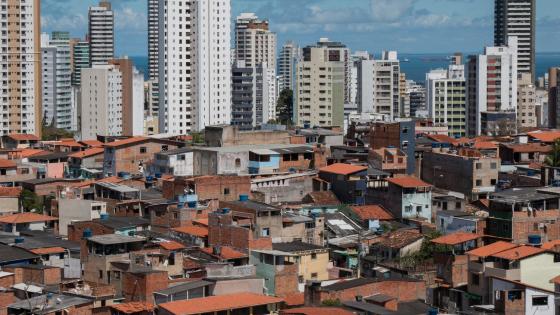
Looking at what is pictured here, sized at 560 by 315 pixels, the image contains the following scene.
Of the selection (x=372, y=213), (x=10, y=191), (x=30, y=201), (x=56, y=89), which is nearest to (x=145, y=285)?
(x=372, y=213)

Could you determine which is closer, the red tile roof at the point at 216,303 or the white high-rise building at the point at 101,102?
the red tile roof at the point at 216,303

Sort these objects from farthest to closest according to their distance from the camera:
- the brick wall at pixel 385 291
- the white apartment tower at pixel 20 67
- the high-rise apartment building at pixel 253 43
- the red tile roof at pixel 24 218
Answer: the high-rise apartment building at pixel 253 43 → the white apartment tower at pixel 20 67 → the red tile roof at pixel 24 218 → the brick wall at pixel 385 291

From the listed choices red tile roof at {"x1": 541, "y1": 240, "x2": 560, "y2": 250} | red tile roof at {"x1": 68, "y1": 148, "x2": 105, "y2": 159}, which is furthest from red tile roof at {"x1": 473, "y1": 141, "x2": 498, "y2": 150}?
red tile roof at {"x1": 541, "y1": 240, "x2": 560, "y2": 250}

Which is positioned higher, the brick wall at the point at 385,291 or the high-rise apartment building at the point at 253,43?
the high-rise apartment building at the point at 253,43

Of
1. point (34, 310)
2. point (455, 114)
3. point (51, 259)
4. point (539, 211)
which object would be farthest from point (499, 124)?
point (34, 310)

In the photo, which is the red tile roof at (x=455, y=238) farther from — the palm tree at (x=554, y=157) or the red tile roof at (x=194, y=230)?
the palm tree at (x=554, y=157)

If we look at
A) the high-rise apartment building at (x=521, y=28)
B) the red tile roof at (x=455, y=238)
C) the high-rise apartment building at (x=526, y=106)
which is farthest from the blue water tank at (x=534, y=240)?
the high-rise apartment building at (x=521, y=28)
